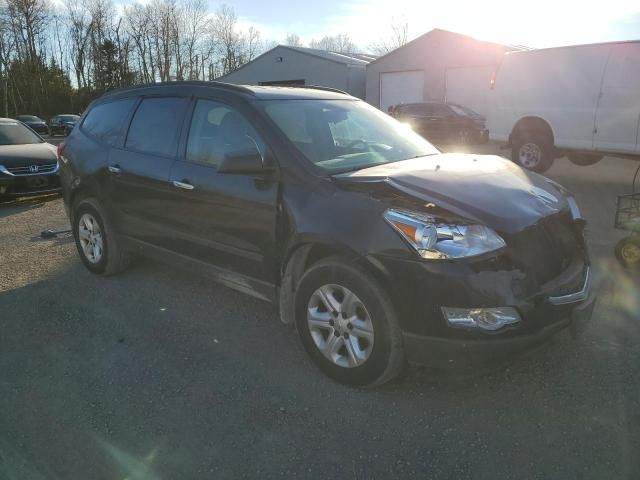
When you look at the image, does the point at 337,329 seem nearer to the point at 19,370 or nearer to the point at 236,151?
the point at 236,151

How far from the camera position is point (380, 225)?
2.73 m

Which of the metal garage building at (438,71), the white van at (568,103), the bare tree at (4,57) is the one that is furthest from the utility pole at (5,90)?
the white van at (568,103)

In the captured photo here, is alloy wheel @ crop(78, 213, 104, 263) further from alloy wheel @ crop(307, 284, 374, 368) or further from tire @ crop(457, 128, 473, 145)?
tire @ crop(457, 128, 473, 145)

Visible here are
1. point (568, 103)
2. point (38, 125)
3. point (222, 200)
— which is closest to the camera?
point (222, 200)

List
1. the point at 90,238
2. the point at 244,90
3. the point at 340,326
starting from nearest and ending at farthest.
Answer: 1. the point at 340,326
2. the point at 244,90
3. the point at 90,238

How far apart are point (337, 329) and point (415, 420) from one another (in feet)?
2.14

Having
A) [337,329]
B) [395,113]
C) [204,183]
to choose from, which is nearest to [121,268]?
[204,183]

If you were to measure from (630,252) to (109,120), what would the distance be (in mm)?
5104

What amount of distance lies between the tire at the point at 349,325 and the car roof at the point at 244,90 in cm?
150

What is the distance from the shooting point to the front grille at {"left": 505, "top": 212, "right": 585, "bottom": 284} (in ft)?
8.75

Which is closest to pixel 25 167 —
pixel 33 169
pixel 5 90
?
pixel 33 169

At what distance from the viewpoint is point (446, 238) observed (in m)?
2.62

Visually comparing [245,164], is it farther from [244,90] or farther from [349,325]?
[349,325]

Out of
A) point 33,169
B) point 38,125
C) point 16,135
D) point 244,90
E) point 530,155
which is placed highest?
point 244,90
